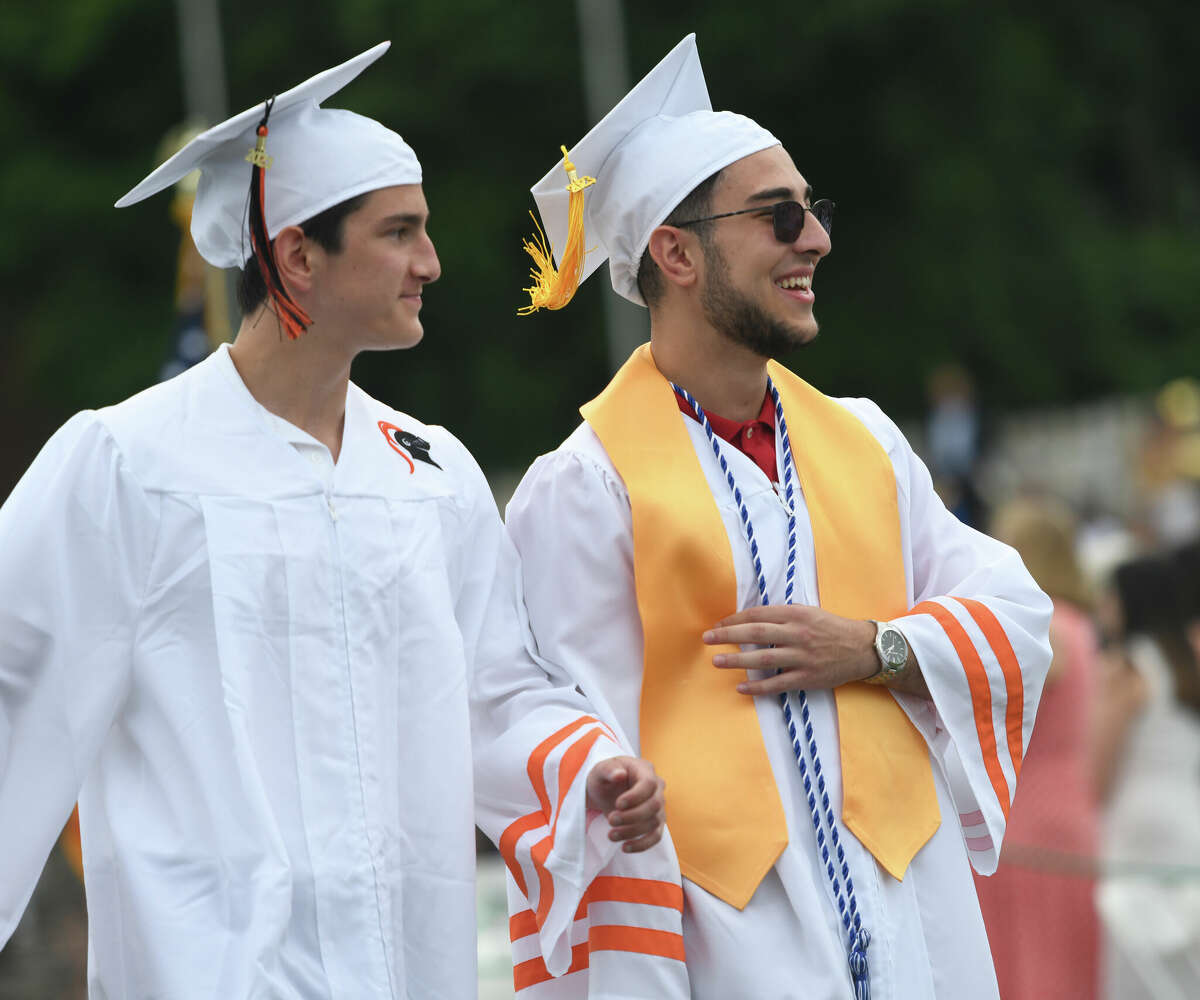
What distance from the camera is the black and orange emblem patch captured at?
3.89m

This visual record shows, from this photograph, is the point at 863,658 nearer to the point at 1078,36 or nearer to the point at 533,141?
the point at 533,141

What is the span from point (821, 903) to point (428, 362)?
20156 millimetres

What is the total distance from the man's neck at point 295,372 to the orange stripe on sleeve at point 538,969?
3.56 feet

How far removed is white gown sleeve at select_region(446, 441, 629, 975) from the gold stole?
5.9 inches

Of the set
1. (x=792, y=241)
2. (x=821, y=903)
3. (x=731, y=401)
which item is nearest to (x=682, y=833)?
(x=821, y=903)

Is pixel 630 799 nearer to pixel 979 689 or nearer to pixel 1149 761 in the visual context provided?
pixel 979 689

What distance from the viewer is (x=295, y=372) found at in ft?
12.3

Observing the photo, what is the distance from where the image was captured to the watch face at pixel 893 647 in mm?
3822

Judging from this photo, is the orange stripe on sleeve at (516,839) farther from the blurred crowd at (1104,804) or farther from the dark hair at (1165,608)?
the dark hair at (1165,608)

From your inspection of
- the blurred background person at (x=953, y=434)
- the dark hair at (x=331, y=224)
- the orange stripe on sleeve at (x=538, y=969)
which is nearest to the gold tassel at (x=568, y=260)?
Result: the dark hair at (x=331, y=224)

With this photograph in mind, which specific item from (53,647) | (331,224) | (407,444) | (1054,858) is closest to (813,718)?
(407,444)

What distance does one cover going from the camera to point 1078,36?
25.6 metres

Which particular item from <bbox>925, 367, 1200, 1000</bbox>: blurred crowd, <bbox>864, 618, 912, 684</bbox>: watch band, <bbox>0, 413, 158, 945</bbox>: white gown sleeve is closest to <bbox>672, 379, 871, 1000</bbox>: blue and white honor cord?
<bbox>864, 618, 912, 684</bbox>: watch band

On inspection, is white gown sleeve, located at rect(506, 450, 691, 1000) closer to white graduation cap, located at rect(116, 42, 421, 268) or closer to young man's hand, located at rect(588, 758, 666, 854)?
young man's hand, located at rect(588, 758, 666, 854)
